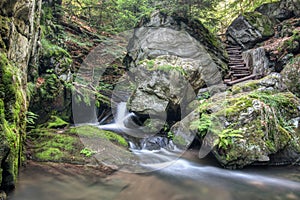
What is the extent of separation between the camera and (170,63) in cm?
882

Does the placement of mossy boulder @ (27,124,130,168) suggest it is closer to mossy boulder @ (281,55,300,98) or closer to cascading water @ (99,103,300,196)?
cascading water @ (99,103,300,196)

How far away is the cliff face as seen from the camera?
346 cm

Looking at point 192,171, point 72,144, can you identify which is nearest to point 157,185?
point 192,171

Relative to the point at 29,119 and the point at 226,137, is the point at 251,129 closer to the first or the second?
the point at 226,137

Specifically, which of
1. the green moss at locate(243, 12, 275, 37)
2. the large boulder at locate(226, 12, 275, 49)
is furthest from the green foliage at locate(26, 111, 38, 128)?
the green moss at locate(243, 12, 275, 37)

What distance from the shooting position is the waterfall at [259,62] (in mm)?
9945

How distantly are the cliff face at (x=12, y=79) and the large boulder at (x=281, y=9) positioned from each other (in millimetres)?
13523

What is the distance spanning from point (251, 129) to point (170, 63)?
4.18 m

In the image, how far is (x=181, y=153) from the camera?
6.62m

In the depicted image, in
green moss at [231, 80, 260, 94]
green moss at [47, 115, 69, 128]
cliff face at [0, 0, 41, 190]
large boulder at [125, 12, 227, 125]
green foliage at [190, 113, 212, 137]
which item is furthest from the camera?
large boulder at [125, 12, 227, 125]

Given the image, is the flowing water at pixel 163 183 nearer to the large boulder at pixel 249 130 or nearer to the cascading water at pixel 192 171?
the cascading water at pixel 192 171

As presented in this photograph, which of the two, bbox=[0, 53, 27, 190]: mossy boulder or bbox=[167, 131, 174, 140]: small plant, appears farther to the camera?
bbox=[167, 131, 174, 140]: small plant

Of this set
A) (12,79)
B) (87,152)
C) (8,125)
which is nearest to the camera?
(8,125)

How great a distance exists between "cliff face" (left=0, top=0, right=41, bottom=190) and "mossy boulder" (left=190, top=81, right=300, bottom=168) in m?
4.17
